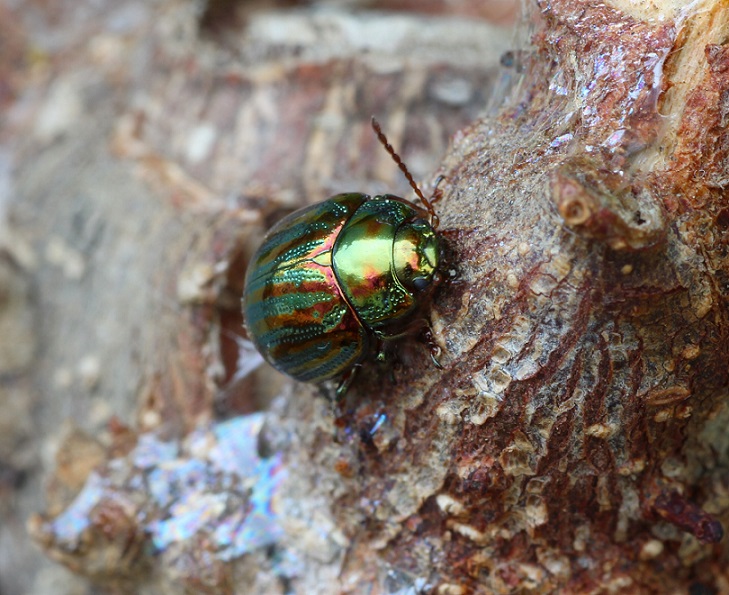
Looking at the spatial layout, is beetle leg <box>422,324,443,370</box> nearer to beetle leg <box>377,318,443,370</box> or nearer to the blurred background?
beetle leg <box>377,318,443,370</box>

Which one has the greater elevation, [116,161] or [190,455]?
[116,161]

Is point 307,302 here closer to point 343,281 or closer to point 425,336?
point 343,281

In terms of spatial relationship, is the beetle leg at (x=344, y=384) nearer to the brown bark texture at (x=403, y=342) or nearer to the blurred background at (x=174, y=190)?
the brown bark texture at (x=403, y=342)

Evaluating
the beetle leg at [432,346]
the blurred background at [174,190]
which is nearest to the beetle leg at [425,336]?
the beetle leg at [432,346]

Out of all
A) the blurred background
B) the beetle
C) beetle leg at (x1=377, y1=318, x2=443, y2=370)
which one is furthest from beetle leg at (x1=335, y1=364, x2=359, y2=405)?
the blurred background

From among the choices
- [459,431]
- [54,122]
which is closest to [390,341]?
[459,431]

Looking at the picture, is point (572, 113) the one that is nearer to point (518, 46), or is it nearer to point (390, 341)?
point (518, 46)
